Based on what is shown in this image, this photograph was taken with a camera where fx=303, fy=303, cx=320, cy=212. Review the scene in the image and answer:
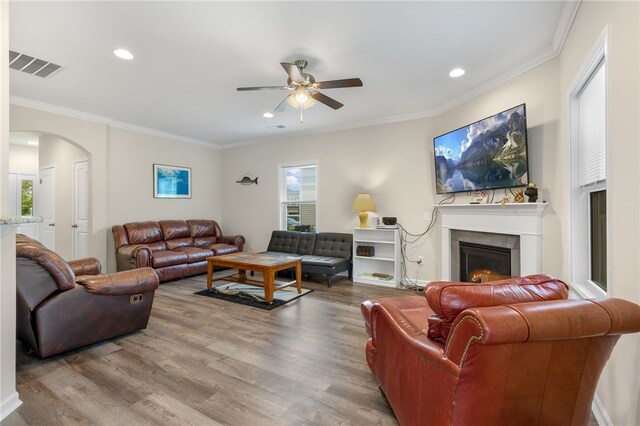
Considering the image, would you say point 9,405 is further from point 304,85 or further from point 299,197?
point 299,197

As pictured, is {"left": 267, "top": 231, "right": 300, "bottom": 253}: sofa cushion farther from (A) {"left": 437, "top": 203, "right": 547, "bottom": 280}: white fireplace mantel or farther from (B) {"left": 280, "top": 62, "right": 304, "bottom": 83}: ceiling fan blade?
(B) {"left": 280, "top": 62, "right": 304, "bottom": 83}: ceiling fan blade

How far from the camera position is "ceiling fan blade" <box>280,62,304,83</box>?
105 inches

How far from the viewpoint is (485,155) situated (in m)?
3.54

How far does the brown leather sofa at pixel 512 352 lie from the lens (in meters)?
1.04

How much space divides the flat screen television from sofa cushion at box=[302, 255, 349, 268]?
6.14 ft

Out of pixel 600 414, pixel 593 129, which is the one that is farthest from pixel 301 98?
pixel 600 414

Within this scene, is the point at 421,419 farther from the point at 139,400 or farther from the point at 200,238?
the point at 200,238

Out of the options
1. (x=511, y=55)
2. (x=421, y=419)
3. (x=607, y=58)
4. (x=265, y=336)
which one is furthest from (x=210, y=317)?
(x=511, y=55)

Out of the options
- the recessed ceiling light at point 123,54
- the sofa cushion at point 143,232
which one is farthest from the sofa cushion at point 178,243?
the recessed ceiling light at point 123,54

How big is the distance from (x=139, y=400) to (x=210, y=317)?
1.49 meters

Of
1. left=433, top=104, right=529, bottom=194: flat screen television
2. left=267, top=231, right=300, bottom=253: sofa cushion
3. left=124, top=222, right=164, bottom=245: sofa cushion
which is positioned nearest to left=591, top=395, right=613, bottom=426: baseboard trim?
left=433, top=104, right=529, bottom=194: flat screen television

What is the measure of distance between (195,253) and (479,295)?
5062 millimetres

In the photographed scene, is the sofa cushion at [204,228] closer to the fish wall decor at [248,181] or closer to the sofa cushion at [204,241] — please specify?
the sofa cushion at [204,241]

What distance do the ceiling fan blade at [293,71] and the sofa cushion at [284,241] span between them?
333cm
